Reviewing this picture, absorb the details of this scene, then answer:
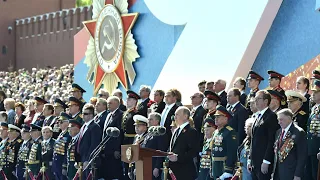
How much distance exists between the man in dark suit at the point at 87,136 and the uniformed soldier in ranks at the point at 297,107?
2.96 meters

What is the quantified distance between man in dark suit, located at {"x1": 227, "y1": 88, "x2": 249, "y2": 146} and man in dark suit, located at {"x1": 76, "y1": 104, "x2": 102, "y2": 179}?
206 centimetres

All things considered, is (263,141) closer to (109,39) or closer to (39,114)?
(39,114)

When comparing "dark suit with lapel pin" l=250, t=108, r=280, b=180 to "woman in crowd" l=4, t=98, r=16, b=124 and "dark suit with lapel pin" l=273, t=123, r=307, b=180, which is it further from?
"woman in crowd" l=4, t=98, r=16, b=124

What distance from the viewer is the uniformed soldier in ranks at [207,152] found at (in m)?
9.47

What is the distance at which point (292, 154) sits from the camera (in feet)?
27.6

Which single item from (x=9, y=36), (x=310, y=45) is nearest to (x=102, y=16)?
(x=310, y=45)

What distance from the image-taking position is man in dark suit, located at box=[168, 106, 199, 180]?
9.59 meters

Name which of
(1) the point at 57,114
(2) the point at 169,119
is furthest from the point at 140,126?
(1) the point at 57,114

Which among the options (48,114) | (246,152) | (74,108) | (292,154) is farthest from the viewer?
(48,114)

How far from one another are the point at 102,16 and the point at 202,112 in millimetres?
6528

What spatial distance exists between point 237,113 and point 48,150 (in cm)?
320

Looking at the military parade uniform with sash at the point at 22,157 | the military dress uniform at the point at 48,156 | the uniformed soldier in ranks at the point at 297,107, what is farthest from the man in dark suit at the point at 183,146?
the military parade uniform with sash at the point at 22,157

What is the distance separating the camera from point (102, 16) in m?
16.4

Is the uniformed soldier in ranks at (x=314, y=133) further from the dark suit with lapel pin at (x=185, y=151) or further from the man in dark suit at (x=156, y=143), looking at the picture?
the man in dark suit at (x=156, y=143)
